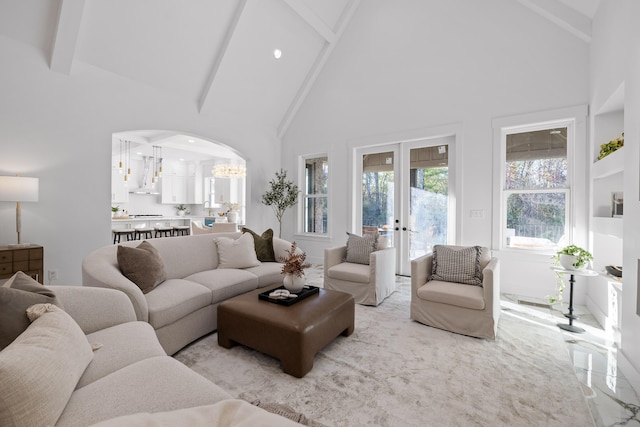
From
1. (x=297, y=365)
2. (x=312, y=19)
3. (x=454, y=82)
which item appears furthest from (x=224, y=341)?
(x=312, y=19)

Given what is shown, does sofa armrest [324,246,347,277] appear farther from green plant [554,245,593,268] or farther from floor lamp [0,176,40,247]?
floor lamp [0,176,40,247]

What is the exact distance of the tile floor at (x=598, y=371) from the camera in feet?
5.75

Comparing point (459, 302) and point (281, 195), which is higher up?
point (281, 195)

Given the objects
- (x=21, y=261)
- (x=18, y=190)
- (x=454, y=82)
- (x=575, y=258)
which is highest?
(x=454, y=82)

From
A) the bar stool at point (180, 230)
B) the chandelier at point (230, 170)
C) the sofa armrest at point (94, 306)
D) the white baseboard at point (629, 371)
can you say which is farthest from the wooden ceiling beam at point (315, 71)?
the white baseboard at point (629, 371)

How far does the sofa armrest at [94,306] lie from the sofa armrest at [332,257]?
93.8 inches

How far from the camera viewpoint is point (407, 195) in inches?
196

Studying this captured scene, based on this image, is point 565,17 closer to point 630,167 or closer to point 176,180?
point 630,167

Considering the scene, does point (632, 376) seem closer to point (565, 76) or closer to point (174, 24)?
point (565, 76)

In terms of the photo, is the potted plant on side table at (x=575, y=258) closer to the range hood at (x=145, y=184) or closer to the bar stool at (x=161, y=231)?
the bar stool at (x=161, y=231)

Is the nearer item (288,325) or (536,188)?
(288,325)

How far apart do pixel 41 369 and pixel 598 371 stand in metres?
3.38

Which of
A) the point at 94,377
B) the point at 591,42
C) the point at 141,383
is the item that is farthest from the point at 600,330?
the point at 94,377

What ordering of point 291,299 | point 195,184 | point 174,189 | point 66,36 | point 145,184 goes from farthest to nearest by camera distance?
point 195,184 → point 174,189 → point 145,184 → point 66,36 → point 291,299
